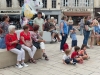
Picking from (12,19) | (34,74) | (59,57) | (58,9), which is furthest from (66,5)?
(34,74)

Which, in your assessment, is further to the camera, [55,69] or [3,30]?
[3,30]

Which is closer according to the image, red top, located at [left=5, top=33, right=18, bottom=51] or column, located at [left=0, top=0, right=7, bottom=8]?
red top, located at [left=5, top=33, right=18, bottom=51]

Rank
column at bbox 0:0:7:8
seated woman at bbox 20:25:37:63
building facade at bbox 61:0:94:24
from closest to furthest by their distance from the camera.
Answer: seated woman at bbox 20:25:37:63 < building facade at bbox 61:0:94:24 < column at bbox 0:0:7:8

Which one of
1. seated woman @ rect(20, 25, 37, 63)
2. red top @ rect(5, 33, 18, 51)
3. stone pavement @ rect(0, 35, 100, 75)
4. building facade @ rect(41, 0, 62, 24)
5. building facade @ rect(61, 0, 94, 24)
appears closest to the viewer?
stone pavement @ rect(0, 35, 100, 75)

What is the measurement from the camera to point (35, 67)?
6355 millimetres

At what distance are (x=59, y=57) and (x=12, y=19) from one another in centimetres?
2908

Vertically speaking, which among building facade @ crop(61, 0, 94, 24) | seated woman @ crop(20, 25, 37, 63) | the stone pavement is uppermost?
building facade @ crop(61, 0, 94, 24)

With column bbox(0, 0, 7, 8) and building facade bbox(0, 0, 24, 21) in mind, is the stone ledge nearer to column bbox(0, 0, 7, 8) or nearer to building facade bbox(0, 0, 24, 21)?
Result: building facade bbox(0, 0, 24, 21)

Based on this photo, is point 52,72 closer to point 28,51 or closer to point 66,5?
point 28,51

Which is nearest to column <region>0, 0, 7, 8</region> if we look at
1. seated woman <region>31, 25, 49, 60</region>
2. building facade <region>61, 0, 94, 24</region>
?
building facade <region>61, 0, 94, 24</region>

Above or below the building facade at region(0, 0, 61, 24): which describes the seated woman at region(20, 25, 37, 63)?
below

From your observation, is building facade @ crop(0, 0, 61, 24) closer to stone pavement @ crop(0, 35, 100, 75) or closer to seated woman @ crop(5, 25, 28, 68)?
stone pavement @ crop(0, 35, 100, 75)

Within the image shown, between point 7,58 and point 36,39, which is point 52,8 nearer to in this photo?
point 36,39

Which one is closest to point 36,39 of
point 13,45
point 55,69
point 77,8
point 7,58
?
point 13,45
